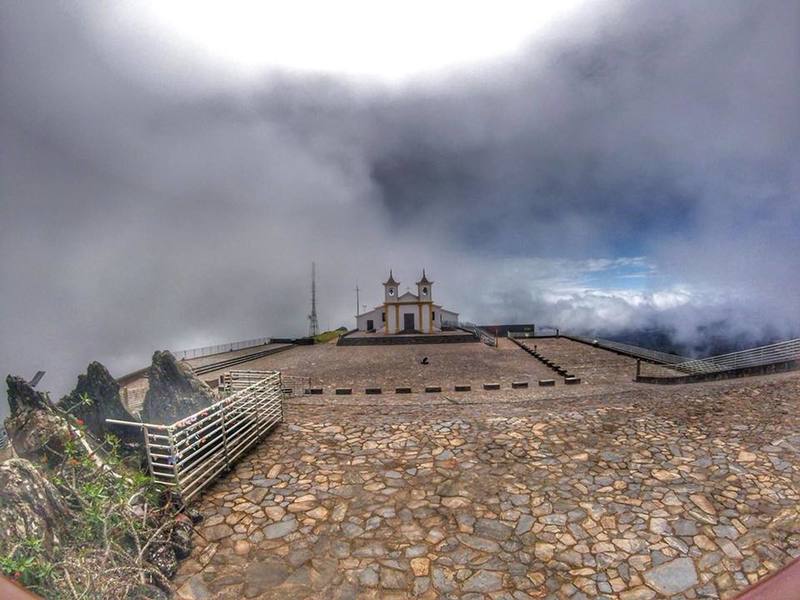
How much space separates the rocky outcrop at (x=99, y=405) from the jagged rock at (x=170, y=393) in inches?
16.7

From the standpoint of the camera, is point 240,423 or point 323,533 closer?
point 323,533

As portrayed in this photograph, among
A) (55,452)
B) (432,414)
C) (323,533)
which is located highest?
(55,452)

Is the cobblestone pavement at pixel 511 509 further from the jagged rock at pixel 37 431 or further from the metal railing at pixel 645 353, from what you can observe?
the metal railing at pixel 645 353

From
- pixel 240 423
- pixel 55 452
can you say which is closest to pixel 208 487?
pixel 240 423

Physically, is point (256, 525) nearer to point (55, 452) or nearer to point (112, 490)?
point (112, 490)

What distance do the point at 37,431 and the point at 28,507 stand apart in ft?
5.15

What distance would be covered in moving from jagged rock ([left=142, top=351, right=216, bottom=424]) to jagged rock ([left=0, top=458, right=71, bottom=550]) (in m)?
3.00

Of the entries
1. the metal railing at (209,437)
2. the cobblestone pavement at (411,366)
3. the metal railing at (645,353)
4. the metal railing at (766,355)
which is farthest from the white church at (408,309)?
the metal railing at (209,437)

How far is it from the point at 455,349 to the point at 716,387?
633 inches

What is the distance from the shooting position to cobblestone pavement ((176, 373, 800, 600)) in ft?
11.5

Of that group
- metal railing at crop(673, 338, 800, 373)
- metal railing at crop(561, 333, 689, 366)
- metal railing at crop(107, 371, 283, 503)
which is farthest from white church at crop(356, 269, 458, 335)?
metal railing at crop(107, 371, 283, 503)

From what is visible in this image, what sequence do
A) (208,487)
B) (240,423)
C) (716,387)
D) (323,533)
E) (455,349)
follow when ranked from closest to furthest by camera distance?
(323,533), (208,487), (240,423), (716,387), (455,349)

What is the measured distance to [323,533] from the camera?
423 cm

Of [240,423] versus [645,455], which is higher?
[240,423]
